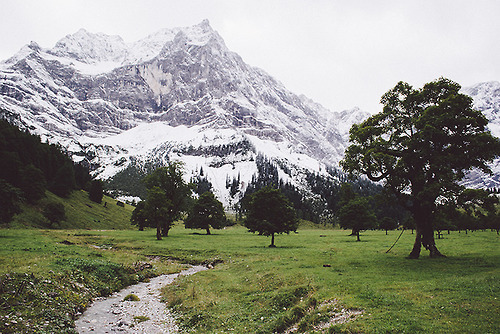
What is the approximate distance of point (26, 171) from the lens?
7612cm

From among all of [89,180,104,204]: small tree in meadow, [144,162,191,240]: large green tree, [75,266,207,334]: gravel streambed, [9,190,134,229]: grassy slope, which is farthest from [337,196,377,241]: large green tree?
[89,180,104,204]: small tree in meadow

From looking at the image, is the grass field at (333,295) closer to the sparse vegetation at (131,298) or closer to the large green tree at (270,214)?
the sparse vegetation at (131,298)

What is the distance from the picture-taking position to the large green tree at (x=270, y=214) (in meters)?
52.0

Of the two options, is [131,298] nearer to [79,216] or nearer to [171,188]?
[171,188]

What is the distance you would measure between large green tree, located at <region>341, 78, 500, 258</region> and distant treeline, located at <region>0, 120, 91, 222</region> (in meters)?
56.2

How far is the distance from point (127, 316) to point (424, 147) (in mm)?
31217

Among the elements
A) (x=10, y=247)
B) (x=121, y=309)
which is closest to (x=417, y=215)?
(x=121, y=309)

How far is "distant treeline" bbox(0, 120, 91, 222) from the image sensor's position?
50925 millimetres

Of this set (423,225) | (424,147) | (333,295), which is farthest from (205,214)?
(333,295)

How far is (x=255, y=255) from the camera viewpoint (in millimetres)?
42250

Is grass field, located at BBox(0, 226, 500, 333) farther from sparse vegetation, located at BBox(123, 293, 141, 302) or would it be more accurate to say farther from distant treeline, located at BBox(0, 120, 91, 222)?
distant treeline, located at BBox(0, 120, 91, 222)

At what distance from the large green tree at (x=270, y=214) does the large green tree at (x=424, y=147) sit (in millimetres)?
20302

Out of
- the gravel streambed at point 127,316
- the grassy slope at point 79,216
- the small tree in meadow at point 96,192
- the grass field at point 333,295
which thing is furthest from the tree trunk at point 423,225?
the small tree in meadow at point 96,192

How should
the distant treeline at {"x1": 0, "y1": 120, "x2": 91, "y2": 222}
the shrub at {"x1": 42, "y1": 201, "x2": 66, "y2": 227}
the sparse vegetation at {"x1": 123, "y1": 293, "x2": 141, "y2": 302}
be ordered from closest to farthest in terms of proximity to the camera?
the sparse vegetation at {"x1": 123, "y1": 293, "x2": 141, "y2": 302}, the distant treeline at {"x1": 0, "y1": 120, "x2": 91, "y2": 222}, the shrub at {"x1": 42, "y1": 201, "x2": 66, "y2": 227}
